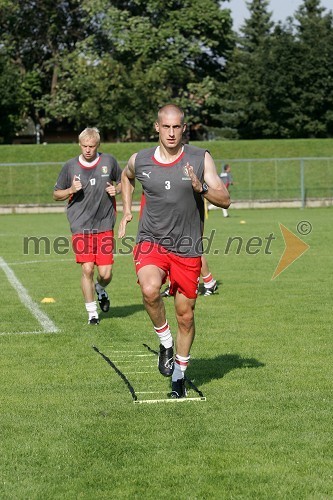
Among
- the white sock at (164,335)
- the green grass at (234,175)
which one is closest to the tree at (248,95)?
the green grass at (234,175)

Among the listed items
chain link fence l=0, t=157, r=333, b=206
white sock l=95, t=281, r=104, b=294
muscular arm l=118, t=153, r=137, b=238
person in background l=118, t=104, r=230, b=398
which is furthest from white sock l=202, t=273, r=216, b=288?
chain link fence l=0, t=157, r=333, b=206

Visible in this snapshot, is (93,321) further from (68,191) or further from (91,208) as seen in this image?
(68,191)

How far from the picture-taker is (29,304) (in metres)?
14.2

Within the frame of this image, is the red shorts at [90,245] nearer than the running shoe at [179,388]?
No

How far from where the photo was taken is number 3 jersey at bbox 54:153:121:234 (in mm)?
12039

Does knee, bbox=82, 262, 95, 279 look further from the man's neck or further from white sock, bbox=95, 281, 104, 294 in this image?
the man's neck

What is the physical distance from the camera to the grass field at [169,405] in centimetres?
566

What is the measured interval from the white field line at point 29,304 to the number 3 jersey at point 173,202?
12.7 feet

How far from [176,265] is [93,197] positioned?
4.35 meters

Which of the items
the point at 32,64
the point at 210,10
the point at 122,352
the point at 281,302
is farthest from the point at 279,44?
the point at 122,352

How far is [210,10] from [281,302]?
53671mm

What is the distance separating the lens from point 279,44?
62.7m

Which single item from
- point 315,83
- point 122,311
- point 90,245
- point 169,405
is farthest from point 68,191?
point 315,83

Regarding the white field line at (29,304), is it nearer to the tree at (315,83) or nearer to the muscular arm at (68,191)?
the muscular arm at (68,191)
